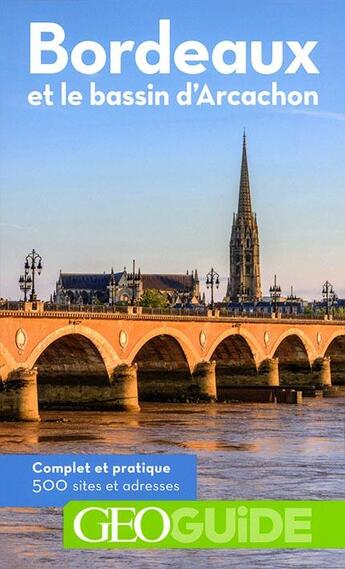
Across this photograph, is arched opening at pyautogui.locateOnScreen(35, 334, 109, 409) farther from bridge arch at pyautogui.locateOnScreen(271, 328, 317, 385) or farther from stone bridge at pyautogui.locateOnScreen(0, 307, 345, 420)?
bridge arch at pyautogui.locateOnScreen(271, 328, 317, 385)

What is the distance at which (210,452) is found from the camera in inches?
2119

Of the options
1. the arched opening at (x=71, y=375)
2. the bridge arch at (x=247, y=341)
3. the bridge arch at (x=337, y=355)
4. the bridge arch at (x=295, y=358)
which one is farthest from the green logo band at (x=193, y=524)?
the bridge arch at (x=337, y=355)

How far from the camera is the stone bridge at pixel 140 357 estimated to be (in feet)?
218

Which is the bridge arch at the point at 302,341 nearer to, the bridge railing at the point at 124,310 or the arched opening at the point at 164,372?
the bridge railing at the point at 124,310

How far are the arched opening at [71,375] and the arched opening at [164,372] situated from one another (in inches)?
437

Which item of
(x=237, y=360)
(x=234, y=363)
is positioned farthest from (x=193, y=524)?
(x=234, y=363)

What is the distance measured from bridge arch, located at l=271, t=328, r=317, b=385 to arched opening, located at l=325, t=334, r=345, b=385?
448 inches

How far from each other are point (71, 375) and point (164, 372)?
1270 centimetres

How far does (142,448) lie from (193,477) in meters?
30.0

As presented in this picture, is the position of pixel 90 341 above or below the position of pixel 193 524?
above

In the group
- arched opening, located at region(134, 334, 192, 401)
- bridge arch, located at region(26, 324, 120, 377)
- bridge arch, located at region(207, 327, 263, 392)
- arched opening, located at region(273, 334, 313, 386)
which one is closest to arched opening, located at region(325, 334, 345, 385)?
arched opening, located at region(273, 334, 313, 386)

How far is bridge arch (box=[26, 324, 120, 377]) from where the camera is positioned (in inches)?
2689

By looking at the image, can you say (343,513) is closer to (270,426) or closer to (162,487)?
(162,487)

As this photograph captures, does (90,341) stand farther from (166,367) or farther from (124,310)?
(166,367)
